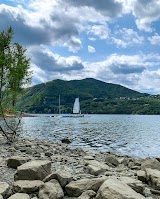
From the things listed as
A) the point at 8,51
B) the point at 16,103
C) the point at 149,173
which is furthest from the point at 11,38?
the point at 149,173

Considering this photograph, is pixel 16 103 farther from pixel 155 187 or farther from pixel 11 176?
pixel 155 187

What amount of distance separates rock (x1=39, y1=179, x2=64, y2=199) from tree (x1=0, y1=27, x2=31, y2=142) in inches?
764

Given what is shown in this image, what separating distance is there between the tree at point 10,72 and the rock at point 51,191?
764 inches

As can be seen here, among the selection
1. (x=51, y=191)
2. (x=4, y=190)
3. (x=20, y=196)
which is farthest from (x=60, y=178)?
(x=4, y=190)

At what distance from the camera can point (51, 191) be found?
456 inches

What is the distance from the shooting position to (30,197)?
11789 millimetres

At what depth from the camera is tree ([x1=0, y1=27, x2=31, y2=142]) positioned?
30.4m

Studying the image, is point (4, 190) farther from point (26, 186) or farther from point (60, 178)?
point (60, 178)

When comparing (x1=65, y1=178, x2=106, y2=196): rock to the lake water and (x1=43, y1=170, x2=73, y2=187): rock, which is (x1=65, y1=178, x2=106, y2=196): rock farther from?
the lake water

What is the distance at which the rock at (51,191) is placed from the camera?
11398mm

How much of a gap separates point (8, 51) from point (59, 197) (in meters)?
22.9

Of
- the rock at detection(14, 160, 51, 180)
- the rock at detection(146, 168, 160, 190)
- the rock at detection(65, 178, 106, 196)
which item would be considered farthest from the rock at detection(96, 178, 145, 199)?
the rock at detection(14, 160, 51, 180)

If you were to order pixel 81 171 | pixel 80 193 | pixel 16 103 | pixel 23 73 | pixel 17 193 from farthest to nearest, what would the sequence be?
pixel 16 103 < pixel 23 73 < pixel 81 171 < pixel 80 193 < pixel 17 193

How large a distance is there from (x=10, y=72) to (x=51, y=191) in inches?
838
